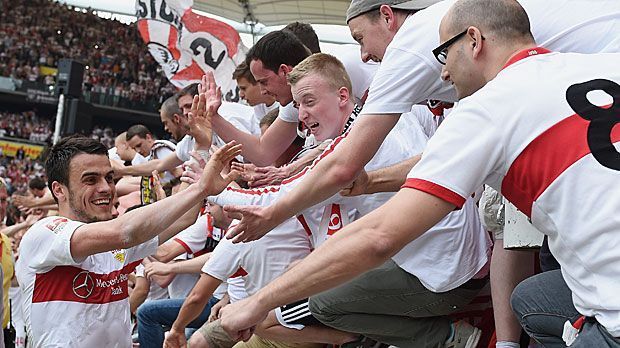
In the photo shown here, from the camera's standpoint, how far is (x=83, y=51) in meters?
37.2

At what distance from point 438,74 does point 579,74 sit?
0.82m

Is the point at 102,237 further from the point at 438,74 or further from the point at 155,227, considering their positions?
the point at 438,74

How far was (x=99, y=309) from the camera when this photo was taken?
13.9 ft

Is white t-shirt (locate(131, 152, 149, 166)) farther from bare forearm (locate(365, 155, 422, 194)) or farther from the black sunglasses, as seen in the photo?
the black sunglasses

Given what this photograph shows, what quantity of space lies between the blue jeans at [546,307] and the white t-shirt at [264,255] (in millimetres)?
1755

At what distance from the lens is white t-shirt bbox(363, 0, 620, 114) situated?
277 cm

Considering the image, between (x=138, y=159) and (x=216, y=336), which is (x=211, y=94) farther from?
(x=138, y=159)

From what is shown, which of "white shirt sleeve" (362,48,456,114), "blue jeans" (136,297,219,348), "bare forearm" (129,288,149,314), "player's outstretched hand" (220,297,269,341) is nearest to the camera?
"player's outstretched hand" (220,297,269,341)

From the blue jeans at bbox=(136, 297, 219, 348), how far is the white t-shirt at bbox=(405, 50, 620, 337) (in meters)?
4.10

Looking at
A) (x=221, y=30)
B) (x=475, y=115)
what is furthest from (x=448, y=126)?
(x=221, y=30)

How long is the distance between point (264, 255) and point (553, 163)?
2353 mm

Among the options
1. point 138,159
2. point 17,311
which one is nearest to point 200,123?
point 138,159

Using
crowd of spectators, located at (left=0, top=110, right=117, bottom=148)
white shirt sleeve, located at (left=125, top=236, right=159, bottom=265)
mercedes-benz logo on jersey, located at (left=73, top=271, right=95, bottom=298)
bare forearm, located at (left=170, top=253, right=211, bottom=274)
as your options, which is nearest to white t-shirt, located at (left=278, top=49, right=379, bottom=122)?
white shirt sleeve, located at (left=125, top=236, right=159, bottom=265)

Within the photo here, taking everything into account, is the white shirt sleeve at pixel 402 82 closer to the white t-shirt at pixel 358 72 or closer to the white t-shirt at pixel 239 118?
the white t-shirt at pixel 358 72
